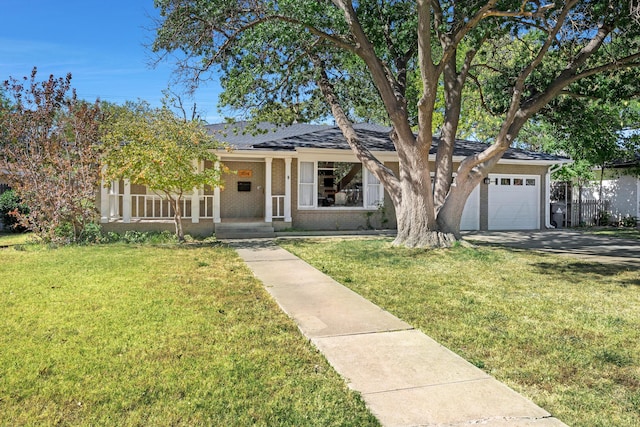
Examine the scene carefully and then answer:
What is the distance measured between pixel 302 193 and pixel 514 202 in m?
8.91

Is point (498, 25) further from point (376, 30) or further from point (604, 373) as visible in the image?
point (604, 373)

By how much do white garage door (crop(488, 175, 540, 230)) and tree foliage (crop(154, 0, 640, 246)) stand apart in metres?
5.82

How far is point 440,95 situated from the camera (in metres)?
23.8

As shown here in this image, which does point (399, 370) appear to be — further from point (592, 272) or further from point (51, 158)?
point (51, 158)

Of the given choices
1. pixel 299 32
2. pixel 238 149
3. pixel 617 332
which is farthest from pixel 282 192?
pixel 617 332

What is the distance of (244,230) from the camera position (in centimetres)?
1379

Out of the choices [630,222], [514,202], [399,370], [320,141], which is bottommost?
[399,370]

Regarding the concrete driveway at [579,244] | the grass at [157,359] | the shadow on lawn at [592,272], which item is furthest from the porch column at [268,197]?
the shadow on lawn at [592,272]

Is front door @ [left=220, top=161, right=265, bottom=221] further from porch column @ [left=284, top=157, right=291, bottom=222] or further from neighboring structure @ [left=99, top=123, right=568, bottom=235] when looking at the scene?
porch column @ [left=284, top=157, right=291, bottom=222]

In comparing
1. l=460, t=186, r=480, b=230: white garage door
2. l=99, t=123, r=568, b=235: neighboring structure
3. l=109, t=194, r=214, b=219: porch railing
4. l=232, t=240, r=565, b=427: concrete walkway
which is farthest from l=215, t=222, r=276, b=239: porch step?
l=460, t=186, r=480, b=230: white garage door

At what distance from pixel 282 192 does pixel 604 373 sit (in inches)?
508

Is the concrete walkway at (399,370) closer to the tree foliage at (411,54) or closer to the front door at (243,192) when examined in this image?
the tree foliage at (411,54)

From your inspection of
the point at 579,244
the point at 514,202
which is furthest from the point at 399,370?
the point at 514,202

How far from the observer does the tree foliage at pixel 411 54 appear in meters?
9.52
